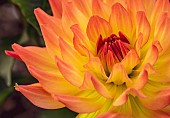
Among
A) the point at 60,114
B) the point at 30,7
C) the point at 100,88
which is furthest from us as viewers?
the point at 60,114

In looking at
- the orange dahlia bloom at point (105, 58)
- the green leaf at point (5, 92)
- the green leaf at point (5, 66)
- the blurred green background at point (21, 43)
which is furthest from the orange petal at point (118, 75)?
the green leaf at point (5, 92)

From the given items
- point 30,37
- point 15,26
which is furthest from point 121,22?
point 15,26

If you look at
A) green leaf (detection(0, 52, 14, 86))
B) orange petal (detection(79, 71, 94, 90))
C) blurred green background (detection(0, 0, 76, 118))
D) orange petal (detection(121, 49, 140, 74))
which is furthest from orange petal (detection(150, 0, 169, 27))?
green leaf (detection(0, 52, 14, 86))

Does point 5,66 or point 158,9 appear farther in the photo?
point 5,66

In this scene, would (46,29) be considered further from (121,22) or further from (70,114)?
(70,114)

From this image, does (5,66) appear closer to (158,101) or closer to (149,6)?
(149,6)

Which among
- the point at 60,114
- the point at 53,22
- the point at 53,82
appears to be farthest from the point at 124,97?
the point at 60,114

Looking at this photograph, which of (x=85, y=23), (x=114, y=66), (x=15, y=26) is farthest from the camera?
(x=15, y=26)
